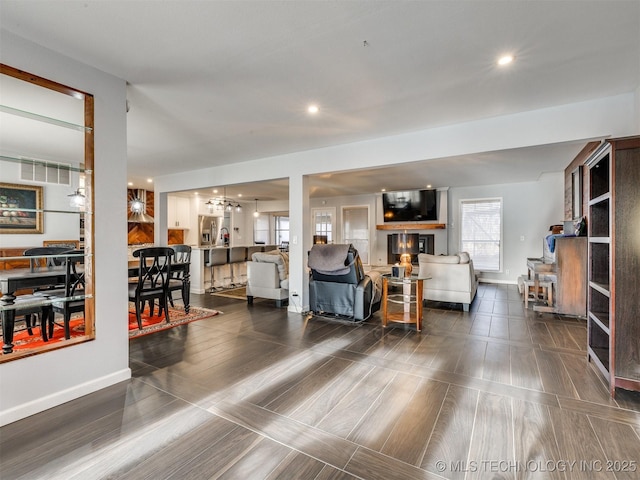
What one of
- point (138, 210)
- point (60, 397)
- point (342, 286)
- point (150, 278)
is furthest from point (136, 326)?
point (138, 210)

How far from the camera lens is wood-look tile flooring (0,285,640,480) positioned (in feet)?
5.21

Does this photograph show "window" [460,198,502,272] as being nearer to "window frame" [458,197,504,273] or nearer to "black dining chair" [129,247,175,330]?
"window frame" [458,197,504,273]

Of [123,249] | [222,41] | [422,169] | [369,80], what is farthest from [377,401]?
[422,169]

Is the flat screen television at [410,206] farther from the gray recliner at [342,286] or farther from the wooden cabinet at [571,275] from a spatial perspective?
the gray recliner at [342,286]

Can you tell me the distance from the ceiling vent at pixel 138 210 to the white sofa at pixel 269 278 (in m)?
3.11

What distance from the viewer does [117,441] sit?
177cm

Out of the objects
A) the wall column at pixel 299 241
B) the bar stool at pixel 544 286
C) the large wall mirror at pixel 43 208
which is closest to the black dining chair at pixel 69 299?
the large wall mirror at pixel 43 208

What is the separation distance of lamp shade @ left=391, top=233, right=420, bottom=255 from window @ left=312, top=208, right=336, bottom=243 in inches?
85.5

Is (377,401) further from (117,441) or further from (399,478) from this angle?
(117,441)

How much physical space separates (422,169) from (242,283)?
4923 millimetres

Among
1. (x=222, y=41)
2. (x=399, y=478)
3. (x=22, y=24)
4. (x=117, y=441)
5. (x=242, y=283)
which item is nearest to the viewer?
(x=399, y=478)

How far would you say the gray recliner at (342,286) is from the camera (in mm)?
4270

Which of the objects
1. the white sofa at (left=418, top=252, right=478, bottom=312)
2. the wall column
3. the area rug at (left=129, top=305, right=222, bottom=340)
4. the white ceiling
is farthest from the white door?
the white ceiling

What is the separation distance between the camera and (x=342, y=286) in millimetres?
4410
